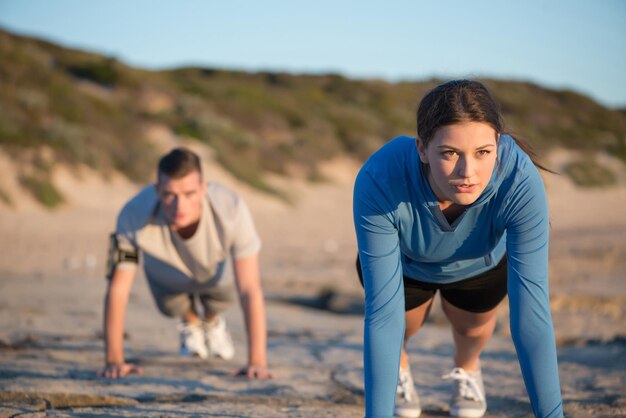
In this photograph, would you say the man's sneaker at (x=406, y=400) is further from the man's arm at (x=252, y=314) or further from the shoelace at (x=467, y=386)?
the man's arm at (x=252, y=314)

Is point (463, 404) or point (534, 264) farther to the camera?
point (463, 404)

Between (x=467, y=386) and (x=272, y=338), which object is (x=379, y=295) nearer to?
(x=467, y=386)

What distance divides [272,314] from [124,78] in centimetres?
1642

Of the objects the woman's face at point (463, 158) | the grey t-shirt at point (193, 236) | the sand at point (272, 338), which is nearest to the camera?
the woman's face at point (463, 158)

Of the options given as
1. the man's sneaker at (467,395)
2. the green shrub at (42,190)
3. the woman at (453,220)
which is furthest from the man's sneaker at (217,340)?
the green shrub at (42,190)

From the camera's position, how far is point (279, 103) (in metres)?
26.1

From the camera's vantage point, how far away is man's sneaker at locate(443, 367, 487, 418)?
314 cm

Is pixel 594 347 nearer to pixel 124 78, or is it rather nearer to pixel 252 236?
pixel 252 236

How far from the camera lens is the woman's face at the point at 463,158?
232 cm

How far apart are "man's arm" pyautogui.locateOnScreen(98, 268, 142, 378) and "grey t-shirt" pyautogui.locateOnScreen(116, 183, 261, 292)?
83mm

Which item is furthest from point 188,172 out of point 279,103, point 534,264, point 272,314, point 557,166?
point 557,166

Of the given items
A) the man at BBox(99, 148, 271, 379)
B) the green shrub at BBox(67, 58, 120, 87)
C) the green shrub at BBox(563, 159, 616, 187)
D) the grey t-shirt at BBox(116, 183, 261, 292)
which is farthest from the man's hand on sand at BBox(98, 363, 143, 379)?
the green shrub at BBox(563, 159, 616, 187)

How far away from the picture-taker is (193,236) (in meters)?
4.15

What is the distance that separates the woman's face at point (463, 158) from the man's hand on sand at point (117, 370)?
217 centimetres
